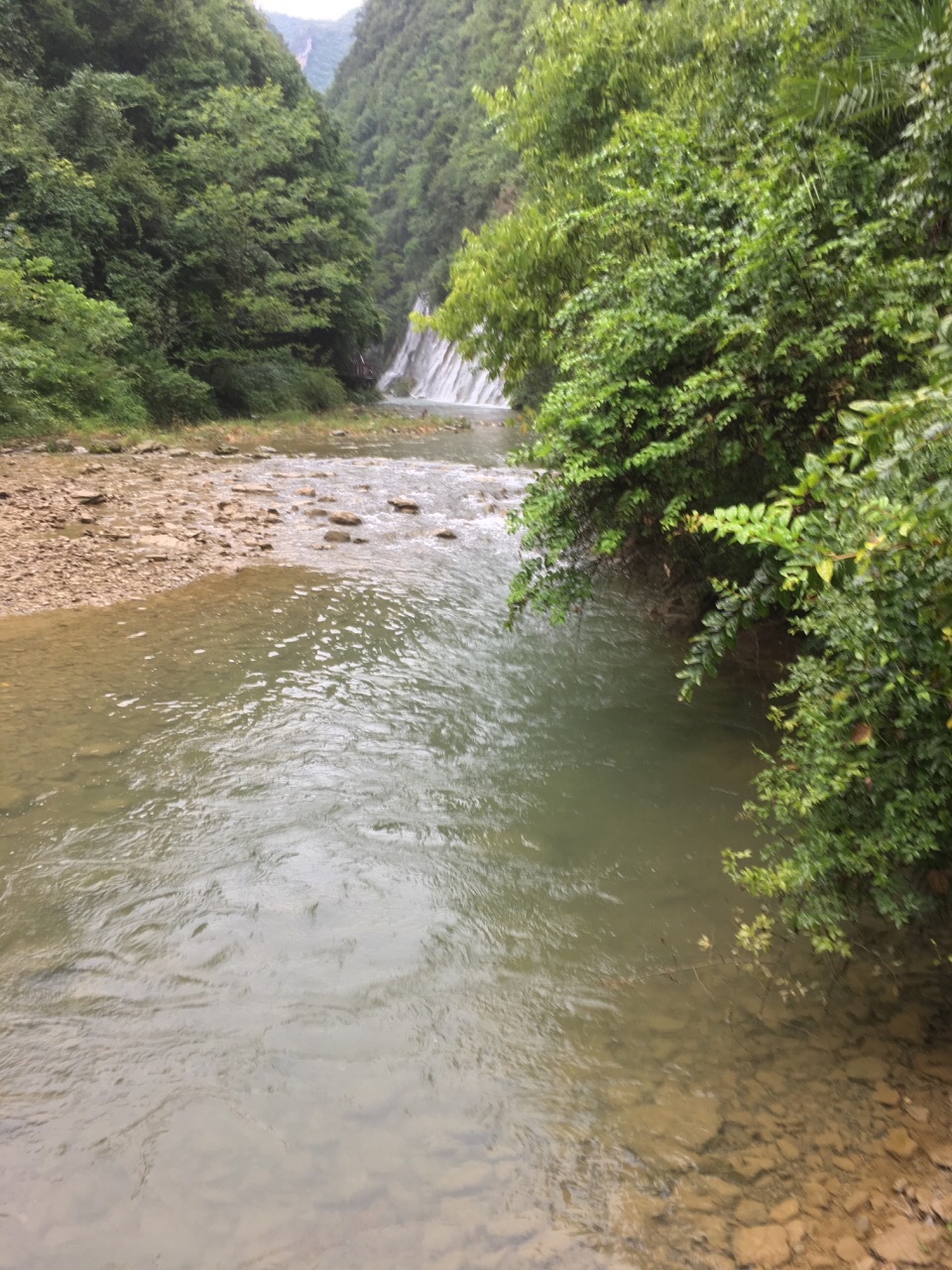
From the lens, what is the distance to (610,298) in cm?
556

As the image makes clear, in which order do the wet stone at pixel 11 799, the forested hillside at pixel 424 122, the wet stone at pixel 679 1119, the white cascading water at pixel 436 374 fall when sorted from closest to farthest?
1. the wet stone at pixel 679 1119
2. the wet stone at pixel 11 799
3. the white cascading water at pixel 436 374
4. the forested hillside at pixel 424 122

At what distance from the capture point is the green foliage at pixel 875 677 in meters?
2.36

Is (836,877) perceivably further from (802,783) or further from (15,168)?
(15,168)

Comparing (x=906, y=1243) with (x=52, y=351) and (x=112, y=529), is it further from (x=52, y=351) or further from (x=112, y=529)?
(x=52, y=351)

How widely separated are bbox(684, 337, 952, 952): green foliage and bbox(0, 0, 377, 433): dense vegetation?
643 inches

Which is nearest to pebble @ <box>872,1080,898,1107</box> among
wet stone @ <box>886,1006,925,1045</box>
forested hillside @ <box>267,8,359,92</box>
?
wet stone @ <box>886,1006,925,1045</box>

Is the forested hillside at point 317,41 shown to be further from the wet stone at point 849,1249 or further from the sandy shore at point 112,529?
the wet stone at point 849,1249

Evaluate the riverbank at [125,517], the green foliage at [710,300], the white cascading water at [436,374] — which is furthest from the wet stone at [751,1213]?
the white cascading water at [436,374]

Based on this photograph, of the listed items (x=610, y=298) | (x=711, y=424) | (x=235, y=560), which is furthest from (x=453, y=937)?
(x=235, y=560)

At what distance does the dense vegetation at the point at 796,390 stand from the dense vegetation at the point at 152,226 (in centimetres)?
1335

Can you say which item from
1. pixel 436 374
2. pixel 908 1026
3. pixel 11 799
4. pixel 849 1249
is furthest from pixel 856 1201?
pixel 436 374

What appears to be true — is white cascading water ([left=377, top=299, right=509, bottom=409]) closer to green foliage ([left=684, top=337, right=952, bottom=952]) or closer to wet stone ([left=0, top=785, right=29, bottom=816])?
wet stone ([left=0, top=785, right=29, bottom=816])

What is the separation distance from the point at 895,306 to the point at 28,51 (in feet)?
86.1

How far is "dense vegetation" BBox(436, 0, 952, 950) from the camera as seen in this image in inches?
99.0
